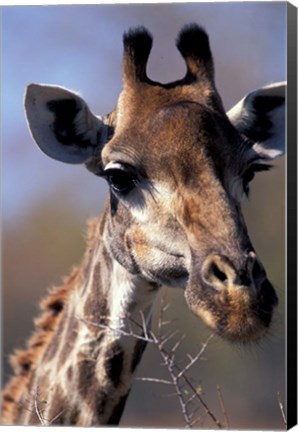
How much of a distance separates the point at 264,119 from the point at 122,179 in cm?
A: 66

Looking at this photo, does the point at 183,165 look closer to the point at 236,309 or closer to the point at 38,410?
the point at 236,309

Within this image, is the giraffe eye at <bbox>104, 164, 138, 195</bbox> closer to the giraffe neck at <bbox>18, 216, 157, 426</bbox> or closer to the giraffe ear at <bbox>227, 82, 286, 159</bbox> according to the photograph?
the giraffe neck at <bbox>18, 216, 157, 426</bbox>

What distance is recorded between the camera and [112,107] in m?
4.45

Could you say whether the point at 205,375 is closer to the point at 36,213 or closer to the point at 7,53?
the point at 36,213

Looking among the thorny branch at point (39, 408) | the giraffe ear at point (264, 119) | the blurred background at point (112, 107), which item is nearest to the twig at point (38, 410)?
the thorny branch at point (39, 408)

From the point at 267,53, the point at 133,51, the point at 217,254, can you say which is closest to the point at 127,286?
the point at 217,254

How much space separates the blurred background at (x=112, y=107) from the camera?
15.2ft

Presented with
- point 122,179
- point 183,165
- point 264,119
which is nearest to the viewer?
point 183,165

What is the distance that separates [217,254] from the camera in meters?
3.62

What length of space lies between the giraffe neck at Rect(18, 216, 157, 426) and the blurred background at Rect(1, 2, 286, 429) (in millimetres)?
428

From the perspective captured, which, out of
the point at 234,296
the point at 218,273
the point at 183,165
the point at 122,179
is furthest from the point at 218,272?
the point at 122,179

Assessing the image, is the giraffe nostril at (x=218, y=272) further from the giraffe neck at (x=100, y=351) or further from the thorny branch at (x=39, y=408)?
the thorny branch at (x=39, y=408)

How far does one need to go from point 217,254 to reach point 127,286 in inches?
23.9

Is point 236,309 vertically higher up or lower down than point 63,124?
lower down
